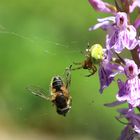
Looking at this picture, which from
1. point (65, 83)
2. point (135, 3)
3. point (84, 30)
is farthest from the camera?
point (84, 30)

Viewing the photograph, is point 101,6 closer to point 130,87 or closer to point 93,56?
point 93,56

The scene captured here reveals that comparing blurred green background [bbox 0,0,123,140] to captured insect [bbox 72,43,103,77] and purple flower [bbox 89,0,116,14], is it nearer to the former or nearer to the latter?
captured insect [bbox 72,43,103,77]

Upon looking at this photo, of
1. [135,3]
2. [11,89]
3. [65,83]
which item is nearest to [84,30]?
[11,89]

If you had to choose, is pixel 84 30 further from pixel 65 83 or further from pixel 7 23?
pixel 65 83

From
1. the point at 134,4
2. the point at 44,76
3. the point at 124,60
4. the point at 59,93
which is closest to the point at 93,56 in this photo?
the point at 124,60

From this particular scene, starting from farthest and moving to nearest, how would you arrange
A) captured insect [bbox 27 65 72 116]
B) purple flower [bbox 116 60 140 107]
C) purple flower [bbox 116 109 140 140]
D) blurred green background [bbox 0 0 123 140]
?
blurred green background [bbox 0 0 123 140] < captured insect [bbox 27 65 72 116] < purple flower [bbox 116 109 140 140] < purple flower [bbox 116 60 140 107]

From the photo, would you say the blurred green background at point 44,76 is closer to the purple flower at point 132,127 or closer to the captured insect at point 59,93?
the captured insect at point 59,93

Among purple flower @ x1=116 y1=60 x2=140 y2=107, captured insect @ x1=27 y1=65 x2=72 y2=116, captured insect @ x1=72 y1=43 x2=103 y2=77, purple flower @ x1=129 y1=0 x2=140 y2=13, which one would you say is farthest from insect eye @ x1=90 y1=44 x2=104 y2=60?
captured insect @ x1=27 y1=65 x2=72 y2=116
